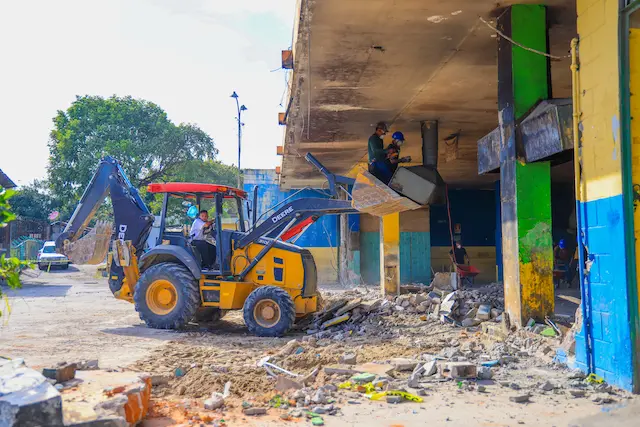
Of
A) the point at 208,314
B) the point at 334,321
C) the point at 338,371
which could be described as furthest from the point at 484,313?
the point at 208,314

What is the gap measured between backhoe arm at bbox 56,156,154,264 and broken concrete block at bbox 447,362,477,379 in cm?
754

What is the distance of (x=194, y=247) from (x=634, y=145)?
7.78 meters

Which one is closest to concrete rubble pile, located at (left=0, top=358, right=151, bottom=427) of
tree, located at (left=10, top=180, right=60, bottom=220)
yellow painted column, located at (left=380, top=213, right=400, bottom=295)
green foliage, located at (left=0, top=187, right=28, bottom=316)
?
green foliage, located at (left=0, top=187, right=28, bottom=316)

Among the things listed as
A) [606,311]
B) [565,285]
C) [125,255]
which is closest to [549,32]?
[606,311]

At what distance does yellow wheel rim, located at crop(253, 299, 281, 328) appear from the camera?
9969 millimetres

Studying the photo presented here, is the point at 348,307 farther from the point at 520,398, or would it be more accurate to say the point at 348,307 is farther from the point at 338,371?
the point at 520,398

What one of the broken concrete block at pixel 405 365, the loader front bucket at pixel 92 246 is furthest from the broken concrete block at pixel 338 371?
the loader front bucket at pixel 92 246

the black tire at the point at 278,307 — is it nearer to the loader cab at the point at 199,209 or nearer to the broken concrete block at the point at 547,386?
the loader cab at the point at 199,209

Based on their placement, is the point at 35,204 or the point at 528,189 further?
the point at 35,204

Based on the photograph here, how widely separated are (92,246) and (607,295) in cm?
945

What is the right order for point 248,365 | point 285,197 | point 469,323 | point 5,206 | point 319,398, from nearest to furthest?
1. point 5,206
2. point 319,398
3. point 248,365
4. point 469,323
5. point 285,197

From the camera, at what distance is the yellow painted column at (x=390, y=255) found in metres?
15.4

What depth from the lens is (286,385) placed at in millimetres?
5801

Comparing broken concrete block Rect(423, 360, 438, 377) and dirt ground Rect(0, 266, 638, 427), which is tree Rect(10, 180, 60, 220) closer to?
dirt ground Rect(0, 266, 638, 427)
